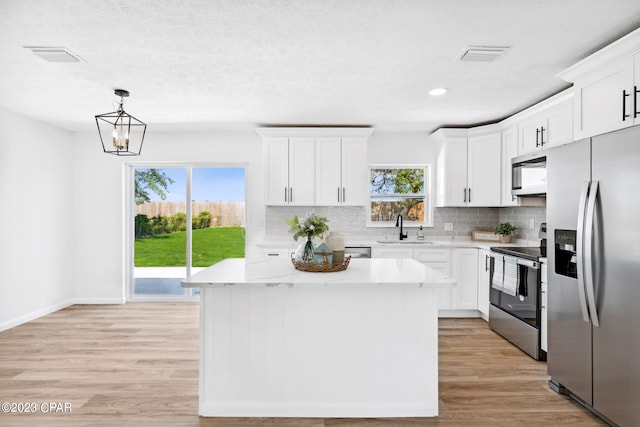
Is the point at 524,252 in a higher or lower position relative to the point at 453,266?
higher

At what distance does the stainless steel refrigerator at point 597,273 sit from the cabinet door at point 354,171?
2530 mm

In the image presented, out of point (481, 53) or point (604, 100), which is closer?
point (604, 100)

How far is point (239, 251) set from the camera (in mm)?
5625

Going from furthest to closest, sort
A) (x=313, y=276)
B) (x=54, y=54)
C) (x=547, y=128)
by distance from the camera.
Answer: (x=547, y=128)
(x=54, y=54)
(x=313, y=276)

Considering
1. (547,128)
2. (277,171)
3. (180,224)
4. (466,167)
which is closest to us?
(547,128)

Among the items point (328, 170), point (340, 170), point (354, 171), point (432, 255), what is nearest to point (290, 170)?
point (328, 170)

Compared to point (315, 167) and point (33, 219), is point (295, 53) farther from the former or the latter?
point (33, 219)

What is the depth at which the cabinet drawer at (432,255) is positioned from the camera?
484 centimetres

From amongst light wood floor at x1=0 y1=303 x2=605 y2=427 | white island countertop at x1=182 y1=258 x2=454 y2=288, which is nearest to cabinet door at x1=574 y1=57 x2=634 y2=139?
white island countertop at x1=182 y1=258 x2=454 y2=288

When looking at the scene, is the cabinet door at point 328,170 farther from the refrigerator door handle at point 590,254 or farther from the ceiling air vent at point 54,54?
the refrigerator door handle at point 590,254

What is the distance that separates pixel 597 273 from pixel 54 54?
383 cm

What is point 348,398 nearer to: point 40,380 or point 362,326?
point 362,326

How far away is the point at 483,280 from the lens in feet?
15.2

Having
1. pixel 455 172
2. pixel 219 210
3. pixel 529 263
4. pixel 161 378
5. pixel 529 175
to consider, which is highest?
pixel 455 172
